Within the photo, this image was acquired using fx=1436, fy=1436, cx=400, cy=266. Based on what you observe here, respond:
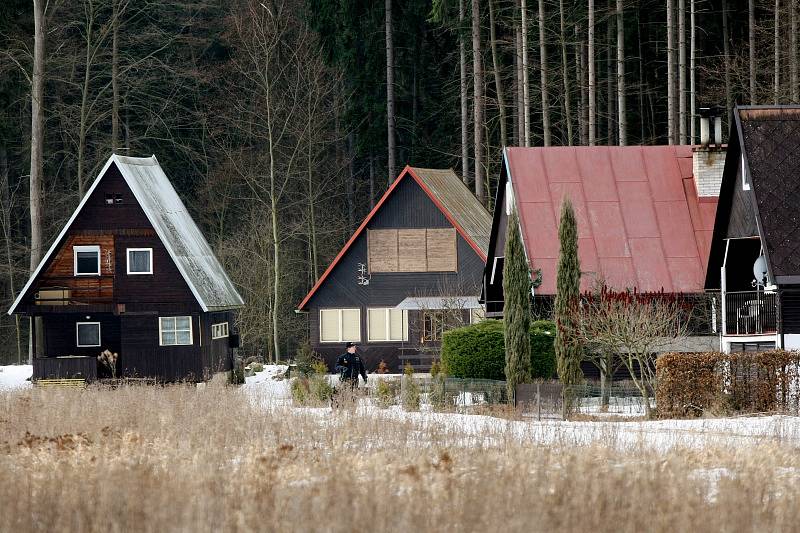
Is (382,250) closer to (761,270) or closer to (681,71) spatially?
(681,71)

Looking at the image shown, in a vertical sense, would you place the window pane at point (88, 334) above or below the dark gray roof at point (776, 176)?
below

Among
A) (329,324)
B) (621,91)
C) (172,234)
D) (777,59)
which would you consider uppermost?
(777,59)

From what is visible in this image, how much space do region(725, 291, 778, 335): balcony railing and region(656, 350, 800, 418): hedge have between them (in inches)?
248

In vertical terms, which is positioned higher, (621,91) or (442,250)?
(621,91)

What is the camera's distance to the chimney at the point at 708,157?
37.2 meters

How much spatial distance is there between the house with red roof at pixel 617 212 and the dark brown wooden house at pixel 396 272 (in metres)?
7.20

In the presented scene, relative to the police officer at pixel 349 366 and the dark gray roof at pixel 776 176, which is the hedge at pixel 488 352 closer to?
the police officer at pixel 349 366

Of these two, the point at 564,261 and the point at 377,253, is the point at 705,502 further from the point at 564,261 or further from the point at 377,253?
the point at 377,253

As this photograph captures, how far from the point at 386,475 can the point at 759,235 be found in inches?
695

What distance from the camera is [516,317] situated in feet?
96.0

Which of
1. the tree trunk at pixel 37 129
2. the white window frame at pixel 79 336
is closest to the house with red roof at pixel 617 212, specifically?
the white window frame at pixel 79 336

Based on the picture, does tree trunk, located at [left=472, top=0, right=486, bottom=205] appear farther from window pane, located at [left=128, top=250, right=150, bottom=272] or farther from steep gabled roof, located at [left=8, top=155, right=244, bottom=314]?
window pane, located at [left=128, top=250, right=150, bottom=272]

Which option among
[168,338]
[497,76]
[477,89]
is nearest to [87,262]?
[168,338]

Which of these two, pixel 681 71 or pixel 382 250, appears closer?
pixel 681 71
